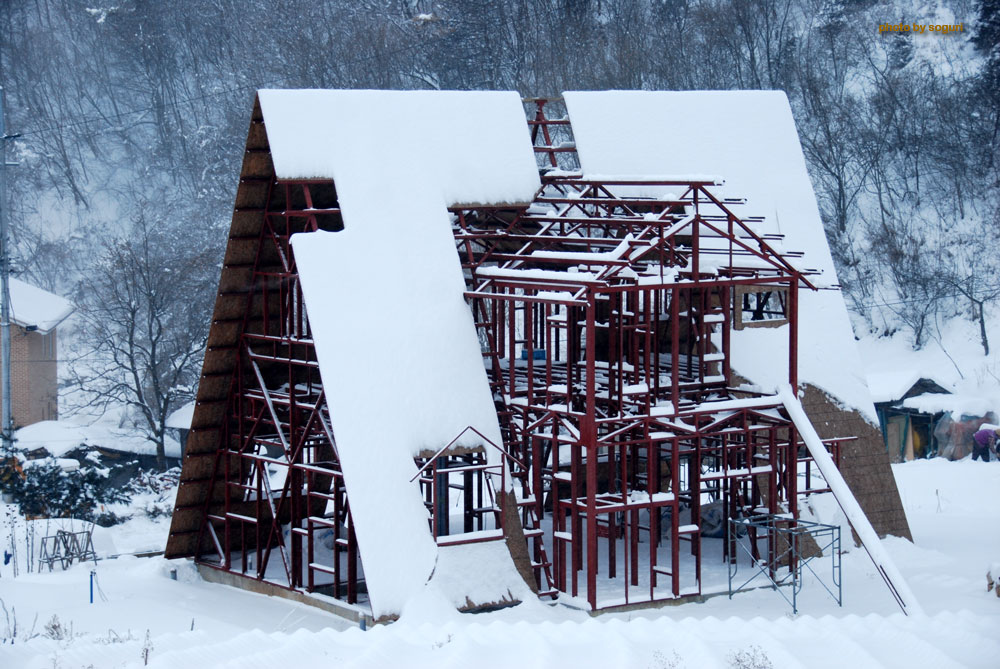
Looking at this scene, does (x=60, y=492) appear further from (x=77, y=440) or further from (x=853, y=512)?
(x=853, y=512)

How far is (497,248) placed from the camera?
2495cm

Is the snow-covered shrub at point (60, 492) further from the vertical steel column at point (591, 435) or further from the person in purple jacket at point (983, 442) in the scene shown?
the person in purple jacket at point (983, 442)

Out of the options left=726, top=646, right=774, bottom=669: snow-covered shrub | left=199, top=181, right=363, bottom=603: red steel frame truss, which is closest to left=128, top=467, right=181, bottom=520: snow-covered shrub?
left=199, top=181, right=363, bottom=603: red steel frame truss

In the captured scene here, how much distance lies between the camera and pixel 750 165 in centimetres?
2773

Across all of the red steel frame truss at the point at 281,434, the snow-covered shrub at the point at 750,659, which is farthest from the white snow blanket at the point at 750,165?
the snow-covered shrub at the point at 750,659

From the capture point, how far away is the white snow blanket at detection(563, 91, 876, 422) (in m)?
26.0

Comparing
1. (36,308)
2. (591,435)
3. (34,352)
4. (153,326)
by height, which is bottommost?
(591,435)

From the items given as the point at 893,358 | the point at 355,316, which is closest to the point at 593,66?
the point at 893,358

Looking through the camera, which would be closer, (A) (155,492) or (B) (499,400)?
(B) (499,400)

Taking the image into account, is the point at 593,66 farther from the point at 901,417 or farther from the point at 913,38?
the point at 901,417

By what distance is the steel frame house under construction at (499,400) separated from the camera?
67.3 feet

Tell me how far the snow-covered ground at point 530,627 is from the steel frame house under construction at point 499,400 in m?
0.83

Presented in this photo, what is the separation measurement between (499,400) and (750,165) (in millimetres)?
8694

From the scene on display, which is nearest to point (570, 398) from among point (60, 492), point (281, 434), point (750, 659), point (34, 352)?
point (281, 434)
